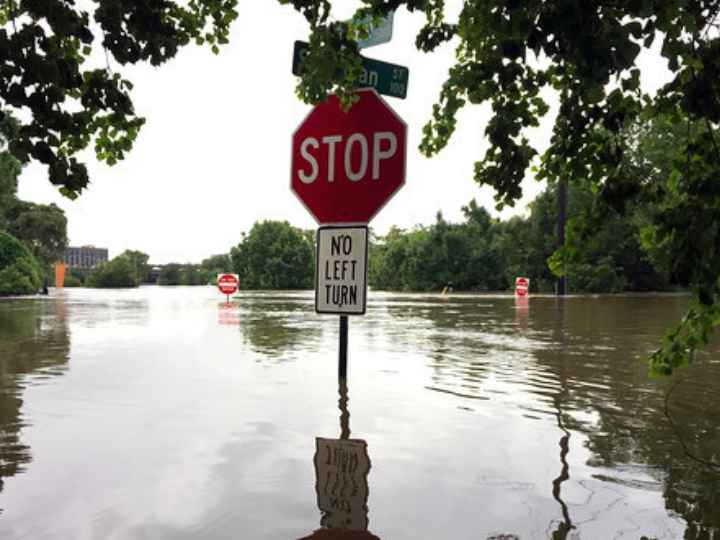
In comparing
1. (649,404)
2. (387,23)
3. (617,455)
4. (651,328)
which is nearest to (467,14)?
(617,455)

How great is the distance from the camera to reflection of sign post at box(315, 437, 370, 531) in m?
3.03

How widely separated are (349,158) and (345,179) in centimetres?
21

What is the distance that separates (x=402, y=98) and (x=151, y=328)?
7.90m

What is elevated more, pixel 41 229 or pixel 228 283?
pixel 41 229

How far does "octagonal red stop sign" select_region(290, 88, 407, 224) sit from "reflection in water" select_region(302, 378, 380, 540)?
2.54 m

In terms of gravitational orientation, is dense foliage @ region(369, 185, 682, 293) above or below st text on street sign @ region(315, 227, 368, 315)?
above

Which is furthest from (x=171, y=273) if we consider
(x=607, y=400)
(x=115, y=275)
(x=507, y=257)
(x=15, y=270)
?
(x=607, y=400)

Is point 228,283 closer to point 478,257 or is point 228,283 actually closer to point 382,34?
point 382,34

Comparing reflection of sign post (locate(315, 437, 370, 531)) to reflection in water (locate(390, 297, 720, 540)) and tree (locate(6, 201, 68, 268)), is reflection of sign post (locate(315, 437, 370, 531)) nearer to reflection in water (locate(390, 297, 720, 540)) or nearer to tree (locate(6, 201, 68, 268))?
reflection in water (locate(390, 297, 720, 540))

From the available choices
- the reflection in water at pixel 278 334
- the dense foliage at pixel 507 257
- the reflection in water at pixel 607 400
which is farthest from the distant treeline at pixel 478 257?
the reflection in water at pixel 607 400

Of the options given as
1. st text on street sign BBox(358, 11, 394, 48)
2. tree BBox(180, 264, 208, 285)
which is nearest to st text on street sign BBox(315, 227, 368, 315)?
st text on street sign BBox(358, 11, 394, 48)

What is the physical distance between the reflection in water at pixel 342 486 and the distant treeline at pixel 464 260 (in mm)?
37081

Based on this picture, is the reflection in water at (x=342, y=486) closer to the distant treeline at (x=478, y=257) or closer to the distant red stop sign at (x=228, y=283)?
the distant red stop sign at (x=228, y=283)

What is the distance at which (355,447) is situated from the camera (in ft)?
13.9
